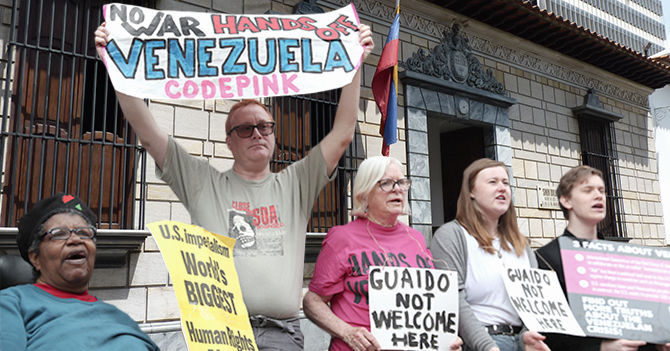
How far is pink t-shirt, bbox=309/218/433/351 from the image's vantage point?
2.20 m

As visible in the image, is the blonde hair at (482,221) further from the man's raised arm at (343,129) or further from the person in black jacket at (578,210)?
the man's raised arm at (343,129)

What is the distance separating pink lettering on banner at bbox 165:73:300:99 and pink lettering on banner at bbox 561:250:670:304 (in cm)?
172

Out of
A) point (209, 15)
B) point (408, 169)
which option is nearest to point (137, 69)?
point (209, 15)

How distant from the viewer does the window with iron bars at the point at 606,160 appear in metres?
9.45

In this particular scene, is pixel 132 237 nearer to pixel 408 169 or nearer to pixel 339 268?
pixel 339 268

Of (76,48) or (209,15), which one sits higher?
(76,48)

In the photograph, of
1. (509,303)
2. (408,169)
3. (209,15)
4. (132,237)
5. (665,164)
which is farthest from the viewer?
(665,164)

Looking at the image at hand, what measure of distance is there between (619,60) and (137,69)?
33.2 feet

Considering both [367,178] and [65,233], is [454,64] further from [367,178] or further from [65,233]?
[65,233]

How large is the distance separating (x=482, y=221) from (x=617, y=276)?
28.8 inches

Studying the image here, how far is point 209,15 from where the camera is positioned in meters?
2.58

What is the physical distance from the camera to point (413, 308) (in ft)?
6.92

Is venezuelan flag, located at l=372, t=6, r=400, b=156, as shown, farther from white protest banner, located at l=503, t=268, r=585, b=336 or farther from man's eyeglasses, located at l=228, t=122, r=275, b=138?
white protest banner, located at l=503, t=268, r=585, b=336

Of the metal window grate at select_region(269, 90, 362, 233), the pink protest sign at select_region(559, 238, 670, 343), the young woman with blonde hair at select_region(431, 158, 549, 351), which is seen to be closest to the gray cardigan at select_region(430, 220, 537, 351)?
the young woman with blonde hair at select_region(431, 158, 549, 351)
